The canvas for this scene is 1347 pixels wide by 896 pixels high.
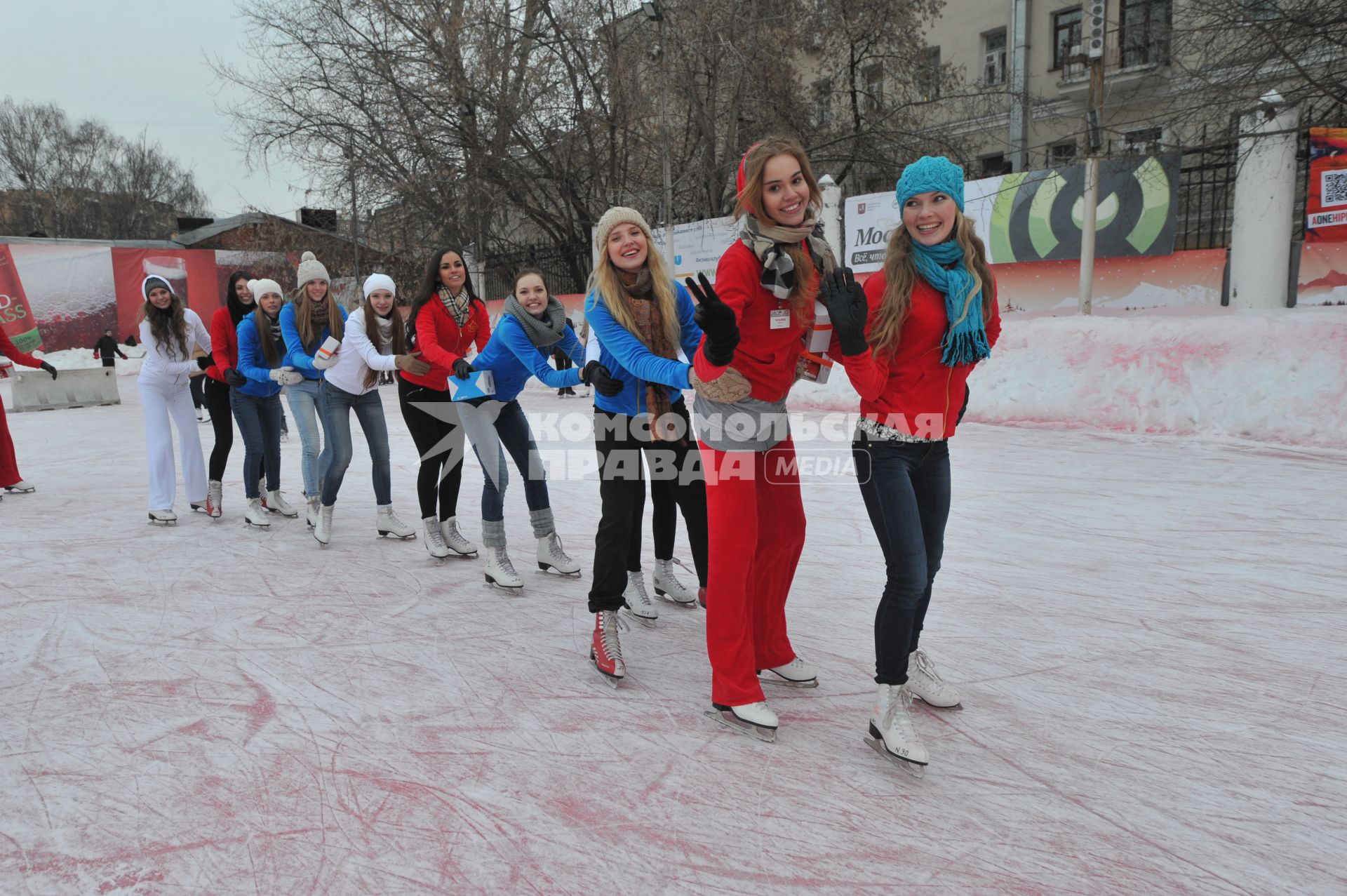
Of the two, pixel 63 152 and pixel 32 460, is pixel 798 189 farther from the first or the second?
pixel 63 152

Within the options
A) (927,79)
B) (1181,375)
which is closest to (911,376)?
(1181,375)

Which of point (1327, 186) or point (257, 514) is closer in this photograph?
point (257, 514)

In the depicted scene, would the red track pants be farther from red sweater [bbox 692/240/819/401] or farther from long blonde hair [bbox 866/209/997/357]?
long blonde hair [bbox 866/209/997/357]

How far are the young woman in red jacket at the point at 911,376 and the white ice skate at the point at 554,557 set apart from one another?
226 cm

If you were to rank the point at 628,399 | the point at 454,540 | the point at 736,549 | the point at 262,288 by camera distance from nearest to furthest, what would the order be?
the point at 736,549, the point at 628,399, the point at 454,540, the point at 262,288

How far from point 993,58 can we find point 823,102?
6.46 metres

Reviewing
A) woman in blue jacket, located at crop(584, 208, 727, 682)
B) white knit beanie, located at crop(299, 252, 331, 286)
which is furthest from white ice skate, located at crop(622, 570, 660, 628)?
white knit beanie, located at crop(299, 252, 331, 286)

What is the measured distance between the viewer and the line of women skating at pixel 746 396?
240 centimetres

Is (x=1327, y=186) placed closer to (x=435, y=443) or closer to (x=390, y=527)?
(x=435, y=443)

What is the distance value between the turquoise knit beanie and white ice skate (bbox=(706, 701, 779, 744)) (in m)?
1.55

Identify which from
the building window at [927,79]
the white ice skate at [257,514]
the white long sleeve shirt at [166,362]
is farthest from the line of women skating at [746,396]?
the building window at [927,79]

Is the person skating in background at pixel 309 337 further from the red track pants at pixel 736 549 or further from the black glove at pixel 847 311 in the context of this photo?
the black glove at pixel 847 311

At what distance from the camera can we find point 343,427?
5.16m

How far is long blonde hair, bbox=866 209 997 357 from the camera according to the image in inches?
93.1
